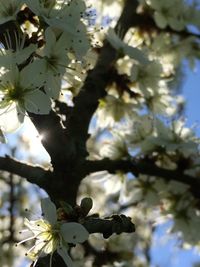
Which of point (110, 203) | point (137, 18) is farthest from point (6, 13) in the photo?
point (110, 203)

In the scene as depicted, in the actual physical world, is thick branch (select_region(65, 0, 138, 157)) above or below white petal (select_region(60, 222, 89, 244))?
below

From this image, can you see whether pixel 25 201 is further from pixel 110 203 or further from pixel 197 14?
pixel 197 14

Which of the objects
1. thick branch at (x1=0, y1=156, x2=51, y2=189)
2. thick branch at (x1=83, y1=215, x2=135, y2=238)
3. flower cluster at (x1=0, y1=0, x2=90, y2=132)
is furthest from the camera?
thick branch at (x1=0, y1=156, x2=51, y2=189)

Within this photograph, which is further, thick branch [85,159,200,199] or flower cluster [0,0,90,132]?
thick branch [85,159,200,199]

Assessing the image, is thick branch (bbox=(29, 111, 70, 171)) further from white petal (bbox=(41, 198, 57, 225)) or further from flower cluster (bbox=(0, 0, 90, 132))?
white petal (bbox=(41, 198, 57, 225))

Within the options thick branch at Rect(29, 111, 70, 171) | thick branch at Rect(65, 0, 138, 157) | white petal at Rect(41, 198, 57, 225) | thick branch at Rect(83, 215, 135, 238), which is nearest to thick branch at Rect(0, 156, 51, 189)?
thick branch at Rect(29, 111, 70, 171)

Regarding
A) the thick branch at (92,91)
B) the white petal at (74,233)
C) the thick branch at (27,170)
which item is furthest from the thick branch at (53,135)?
the white petal at (74,233)

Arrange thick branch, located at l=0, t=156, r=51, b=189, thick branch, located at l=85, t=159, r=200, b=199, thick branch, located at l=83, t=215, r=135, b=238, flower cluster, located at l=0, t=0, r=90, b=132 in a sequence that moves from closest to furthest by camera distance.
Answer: thick branch, located at l=83, t=215, r=135, b=238 < flower cluster, located at l=0, t=0, r=90, b=132 < thick branch, located at l=0, t=156, r=51, b=189 < thick branch, located at l=85, t=159, r=200, b=199

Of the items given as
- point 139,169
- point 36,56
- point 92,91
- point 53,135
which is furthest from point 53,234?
point 92,91

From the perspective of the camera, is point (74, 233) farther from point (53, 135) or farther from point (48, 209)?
point (53, 135)
